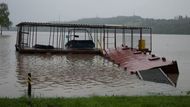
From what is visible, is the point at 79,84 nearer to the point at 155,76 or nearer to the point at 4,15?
the point at 155,76

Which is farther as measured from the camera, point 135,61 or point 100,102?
point 135,61

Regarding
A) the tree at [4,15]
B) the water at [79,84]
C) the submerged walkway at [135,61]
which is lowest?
the water at [79,84]

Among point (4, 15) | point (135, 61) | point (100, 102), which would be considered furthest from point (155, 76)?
point (4, 15)

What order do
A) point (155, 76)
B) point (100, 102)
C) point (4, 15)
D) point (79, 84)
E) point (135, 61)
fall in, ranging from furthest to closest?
point (4, 15) → point (135, 61) → point (155, 76) → point (79, 84) → point (100, 102)

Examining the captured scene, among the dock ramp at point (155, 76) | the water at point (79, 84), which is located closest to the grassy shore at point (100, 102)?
the water at point (79, 84)

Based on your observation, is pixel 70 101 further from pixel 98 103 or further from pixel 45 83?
pixel 45 83

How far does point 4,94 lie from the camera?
1603 centimetres

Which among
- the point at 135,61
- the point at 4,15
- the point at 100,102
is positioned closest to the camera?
the point at 100,102

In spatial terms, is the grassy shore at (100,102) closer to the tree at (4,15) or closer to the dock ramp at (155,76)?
the dock ramp at (155,76)

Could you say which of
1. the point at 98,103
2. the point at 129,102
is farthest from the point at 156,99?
the point at 98,103

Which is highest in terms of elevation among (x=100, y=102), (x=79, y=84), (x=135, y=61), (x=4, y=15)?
(x=4, y=15)

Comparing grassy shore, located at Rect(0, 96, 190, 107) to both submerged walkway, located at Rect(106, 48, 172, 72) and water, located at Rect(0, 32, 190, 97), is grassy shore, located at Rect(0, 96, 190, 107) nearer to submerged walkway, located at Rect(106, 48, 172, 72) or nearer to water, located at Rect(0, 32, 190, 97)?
water, located at Rect(0, 32, 190, 97)

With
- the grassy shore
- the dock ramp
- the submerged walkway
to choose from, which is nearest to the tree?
the submerged walkway

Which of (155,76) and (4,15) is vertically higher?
(4,15)
